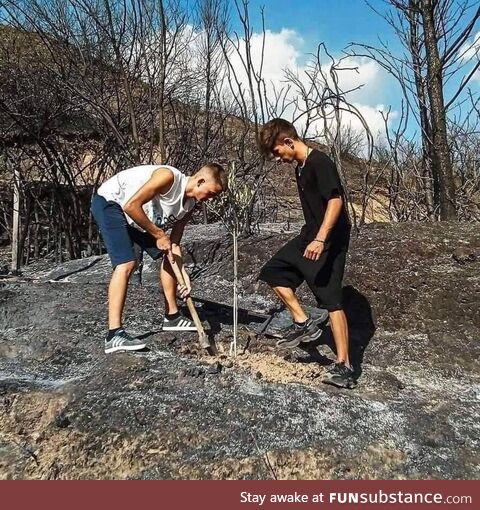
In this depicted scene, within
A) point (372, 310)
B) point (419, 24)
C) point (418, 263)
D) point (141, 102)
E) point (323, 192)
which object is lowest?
point (372, 310)

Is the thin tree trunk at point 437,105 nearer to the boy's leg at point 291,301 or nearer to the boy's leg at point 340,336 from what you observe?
the boy's leg at point 291,301

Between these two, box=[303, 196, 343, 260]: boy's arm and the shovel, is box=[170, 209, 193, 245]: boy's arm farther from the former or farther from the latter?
box=[303, 196, 343, 260]: boy's arm

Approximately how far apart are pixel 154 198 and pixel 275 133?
92 cm

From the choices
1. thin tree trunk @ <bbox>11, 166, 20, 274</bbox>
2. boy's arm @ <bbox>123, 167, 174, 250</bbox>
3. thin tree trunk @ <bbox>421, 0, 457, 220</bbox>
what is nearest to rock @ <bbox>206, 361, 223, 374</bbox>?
boy's arm @ <bbox>123, 167, 174, 250</bbox>

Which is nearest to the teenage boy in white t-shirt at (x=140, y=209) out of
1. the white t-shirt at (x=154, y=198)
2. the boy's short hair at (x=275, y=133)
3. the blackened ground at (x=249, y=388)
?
the white t-shirt at (x=154, y=198)

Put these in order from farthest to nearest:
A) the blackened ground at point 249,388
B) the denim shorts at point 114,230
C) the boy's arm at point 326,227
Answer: the denim shorts at point 114,230
the boy's arm at point 326,227
the blackened ground at point 249,388

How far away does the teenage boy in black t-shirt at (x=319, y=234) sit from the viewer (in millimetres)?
3465

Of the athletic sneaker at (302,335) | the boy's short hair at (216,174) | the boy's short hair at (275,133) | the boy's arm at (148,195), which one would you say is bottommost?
the athletic sneaker at (302,335)

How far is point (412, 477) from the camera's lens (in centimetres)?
273

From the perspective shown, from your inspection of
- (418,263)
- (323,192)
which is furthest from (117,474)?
(418,263)

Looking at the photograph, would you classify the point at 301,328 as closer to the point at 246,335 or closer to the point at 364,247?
the point at 246,335

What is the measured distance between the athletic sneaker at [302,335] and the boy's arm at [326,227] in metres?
0.59

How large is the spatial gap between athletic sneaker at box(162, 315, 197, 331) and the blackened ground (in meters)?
0.08

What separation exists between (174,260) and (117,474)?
63.7 inches
